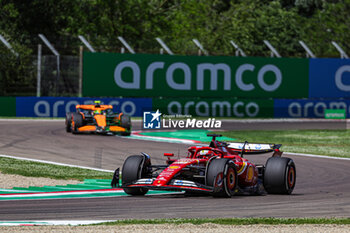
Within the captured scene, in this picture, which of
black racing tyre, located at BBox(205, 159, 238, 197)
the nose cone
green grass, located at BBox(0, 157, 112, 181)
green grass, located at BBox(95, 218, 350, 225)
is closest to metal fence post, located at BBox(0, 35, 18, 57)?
the nose cone

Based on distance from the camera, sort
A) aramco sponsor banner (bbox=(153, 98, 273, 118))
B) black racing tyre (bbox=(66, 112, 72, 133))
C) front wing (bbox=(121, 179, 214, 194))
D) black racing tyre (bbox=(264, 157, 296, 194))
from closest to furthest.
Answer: front wing (bbox=(121, 179, 214, 194))
black racing tyre (bbox=(264, 157, 296, 194))
black racing tyre (bbox=(66, 112, 72, 133))
aramco sponsor banner (bbox=(153, 98, 273, 118))

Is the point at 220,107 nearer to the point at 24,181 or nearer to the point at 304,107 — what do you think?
the point at 304,107

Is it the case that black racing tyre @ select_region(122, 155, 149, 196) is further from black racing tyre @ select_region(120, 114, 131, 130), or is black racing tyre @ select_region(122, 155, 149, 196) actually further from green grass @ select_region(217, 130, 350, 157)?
black racing tyre @ select_region(120, 114, 131, 130)

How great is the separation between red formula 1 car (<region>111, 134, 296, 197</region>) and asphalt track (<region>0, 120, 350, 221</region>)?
0.24 meters

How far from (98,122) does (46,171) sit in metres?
10.4

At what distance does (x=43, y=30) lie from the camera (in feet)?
160

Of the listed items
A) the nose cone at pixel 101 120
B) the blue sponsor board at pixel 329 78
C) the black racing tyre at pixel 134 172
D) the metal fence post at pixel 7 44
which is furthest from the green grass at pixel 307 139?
the black racing tyre at pixel 134 172

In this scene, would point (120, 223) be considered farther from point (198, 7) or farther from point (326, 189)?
point (198, 7)

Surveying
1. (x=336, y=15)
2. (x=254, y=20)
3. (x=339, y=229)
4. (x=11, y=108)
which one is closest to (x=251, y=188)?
(x=339, y=229)

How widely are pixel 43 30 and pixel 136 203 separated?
128 ft

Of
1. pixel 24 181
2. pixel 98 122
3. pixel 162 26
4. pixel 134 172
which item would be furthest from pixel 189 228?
pixel 162 26

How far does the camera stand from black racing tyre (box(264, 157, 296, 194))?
1277 centimetres

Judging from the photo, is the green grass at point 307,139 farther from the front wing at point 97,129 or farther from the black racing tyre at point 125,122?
the front wing at point 97,129

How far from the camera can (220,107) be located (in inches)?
1455
